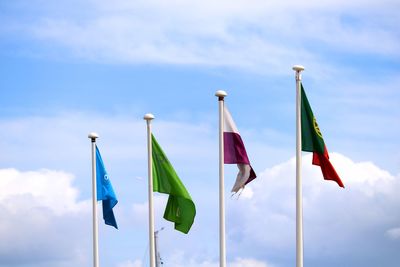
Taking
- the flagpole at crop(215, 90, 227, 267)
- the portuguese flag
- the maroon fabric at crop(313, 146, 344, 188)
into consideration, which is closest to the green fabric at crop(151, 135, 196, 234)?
the flagpole at crop(215, 90, 227, 267)

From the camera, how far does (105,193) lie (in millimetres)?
42125

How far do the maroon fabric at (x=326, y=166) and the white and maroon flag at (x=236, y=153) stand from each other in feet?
8.75

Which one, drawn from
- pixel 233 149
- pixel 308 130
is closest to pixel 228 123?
pixel 233 149

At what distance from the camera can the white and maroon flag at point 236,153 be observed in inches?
1388

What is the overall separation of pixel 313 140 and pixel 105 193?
1159cm

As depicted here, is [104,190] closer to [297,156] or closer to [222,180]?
[222,180]

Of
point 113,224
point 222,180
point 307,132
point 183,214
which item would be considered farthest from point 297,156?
point 113,224

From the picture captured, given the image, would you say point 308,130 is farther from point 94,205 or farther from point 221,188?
point 94,205

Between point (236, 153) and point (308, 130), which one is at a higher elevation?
point (308, 130)

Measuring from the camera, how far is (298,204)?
1297 inches

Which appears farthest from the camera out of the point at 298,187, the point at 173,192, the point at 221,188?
the point at 173,192

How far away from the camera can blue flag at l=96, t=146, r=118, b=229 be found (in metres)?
41.7

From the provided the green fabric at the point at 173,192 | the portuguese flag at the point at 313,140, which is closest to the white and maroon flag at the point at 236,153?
the green fabric at the point at 173,192

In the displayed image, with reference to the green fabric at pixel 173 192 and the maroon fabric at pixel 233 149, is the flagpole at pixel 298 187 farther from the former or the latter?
the green fabric at pixel 173 192
